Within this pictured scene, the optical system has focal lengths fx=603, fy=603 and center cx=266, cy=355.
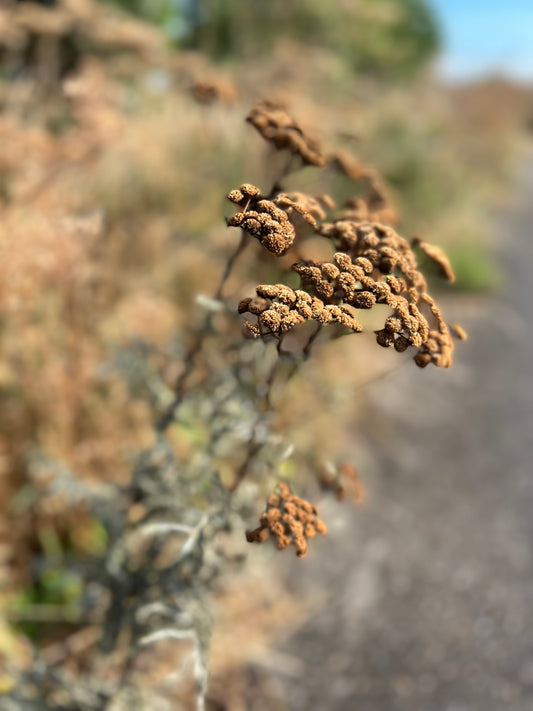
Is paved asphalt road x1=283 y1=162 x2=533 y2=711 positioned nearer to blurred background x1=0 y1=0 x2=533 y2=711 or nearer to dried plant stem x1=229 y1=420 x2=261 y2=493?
blurred background x1=0 y1=0 x2=533 y2=711

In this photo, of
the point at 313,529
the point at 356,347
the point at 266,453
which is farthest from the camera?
the point at 356,347

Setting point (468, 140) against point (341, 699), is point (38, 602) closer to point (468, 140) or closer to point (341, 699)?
point (341, 699)

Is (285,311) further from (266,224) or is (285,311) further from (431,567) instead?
(431,567)

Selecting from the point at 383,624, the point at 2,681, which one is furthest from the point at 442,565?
the point at 2,681

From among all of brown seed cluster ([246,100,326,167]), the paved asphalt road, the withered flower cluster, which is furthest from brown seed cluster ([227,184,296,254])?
the paved asphalt road

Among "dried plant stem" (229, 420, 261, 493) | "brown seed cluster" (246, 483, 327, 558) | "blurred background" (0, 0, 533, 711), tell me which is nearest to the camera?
"brown seed cluster" (246, 483, 327, 558)

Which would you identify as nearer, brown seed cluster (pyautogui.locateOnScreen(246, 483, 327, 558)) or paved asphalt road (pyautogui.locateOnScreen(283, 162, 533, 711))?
brown seed cluster (pyautogui.locateOnScreen(246, 483, 327, 558))

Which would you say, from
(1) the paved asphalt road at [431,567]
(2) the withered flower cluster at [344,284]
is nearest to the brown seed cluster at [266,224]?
(2) the withered flower cluster at [344,284]
